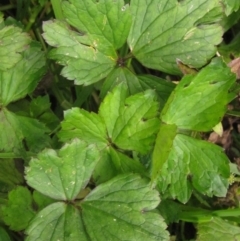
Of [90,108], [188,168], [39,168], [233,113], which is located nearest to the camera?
[39,168]

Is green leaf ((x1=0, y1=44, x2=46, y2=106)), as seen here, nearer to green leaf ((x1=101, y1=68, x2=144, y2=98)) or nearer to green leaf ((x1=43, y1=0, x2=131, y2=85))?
green leaf ((x1=43, y1=0, x2=131, y2=85))

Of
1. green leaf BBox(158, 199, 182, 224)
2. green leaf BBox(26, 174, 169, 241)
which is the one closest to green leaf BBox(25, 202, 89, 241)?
green leaf BBox(26, 174, 169, 241)

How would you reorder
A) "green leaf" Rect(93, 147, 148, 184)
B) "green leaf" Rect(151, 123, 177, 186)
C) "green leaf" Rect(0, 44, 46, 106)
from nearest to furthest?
1. "green leaf" Rect(151, 123, 177, 186)
2. "green leaf" Rect(93, 147, 148, 184)
3. "green leaf" Rect(0, 44, 46, 106)

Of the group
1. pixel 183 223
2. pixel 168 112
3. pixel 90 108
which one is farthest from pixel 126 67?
pixel 183 223

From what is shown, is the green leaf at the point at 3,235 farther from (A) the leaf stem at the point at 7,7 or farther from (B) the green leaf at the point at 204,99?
(A) the leaf stem at the point at 7,7

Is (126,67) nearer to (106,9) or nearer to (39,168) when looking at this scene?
(106,9)

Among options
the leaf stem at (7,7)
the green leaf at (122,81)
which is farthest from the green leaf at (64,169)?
the leaf stem at (7,7)
